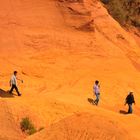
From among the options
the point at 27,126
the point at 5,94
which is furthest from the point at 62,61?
the point at 27,126

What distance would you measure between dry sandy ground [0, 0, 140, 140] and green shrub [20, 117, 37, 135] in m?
0.16

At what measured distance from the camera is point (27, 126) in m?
14.1

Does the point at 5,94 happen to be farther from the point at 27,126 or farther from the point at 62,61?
the point at 62,61

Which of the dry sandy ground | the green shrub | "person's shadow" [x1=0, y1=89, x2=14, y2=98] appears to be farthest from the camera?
"person's shadow" [x1=0, y1=89, x2=14, y2=98]

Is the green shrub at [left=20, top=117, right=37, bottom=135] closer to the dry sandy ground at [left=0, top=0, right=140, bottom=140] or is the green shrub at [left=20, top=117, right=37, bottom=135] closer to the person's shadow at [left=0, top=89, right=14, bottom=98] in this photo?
the dry sandy ground at [left=0, top=0, right=140, bottom=140]

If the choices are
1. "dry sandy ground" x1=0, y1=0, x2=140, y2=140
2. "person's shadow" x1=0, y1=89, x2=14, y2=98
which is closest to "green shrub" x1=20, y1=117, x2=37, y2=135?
"dry sandy ground" x1=0, y1=0, x2=140, y2=140

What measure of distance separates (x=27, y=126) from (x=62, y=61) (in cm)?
648

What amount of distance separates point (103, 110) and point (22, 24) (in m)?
6.70

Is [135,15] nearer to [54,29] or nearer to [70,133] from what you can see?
[54,29]

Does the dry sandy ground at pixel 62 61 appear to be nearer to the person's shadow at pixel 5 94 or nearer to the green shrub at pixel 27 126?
the person's shadow at pixel 5 94

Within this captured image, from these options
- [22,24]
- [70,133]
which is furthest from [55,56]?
[70,133]

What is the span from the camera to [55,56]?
805 inches

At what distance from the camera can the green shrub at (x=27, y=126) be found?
14.1 meters

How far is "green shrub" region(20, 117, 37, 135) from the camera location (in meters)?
14.1
